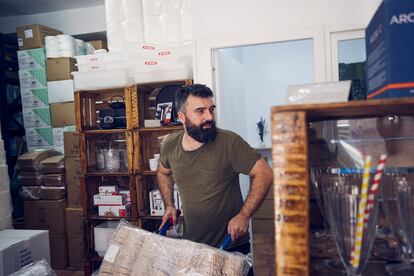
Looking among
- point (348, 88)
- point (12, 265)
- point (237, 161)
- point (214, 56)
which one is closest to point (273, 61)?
point (214, 56)

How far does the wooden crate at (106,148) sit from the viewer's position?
2.88 meters

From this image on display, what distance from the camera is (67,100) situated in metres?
3.77

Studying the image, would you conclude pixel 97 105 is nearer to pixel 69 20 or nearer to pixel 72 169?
pixel 72 169

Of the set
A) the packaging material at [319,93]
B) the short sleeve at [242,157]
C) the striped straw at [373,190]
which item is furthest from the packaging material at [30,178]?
the striped straw at [373,190]

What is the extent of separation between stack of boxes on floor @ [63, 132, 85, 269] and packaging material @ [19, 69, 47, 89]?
877 millimetres

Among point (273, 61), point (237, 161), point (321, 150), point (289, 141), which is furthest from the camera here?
point (273, 61)

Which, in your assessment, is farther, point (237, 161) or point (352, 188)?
point (237, 161)

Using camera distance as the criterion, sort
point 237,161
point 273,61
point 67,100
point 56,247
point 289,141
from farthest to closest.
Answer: point 273,61
point 67,100
point 56,247
point 237,161
point 289,141

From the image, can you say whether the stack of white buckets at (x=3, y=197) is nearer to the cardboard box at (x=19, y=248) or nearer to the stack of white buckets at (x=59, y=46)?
the cardboard box at (x=19, y=248)

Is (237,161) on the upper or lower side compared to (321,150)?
lower

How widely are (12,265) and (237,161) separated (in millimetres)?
1674

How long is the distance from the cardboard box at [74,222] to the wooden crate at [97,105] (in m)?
0.94

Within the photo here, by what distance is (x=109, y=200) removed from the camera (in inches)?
118

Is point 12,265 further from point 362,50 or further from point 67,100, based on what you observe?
point 362,50
